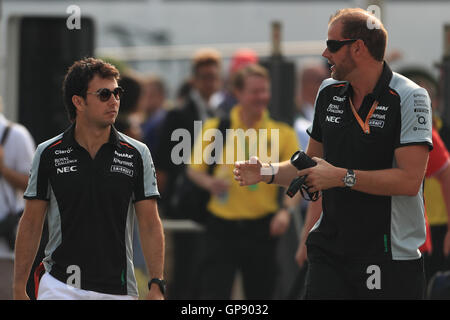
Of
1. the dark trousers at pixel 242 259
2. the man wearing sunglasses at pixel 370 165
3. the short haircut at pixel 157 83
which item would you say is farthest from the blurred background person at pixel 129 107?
the short haircut at pixel 157 83

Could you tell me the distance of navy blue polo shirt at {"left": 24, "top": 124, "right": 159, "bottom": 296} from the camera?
5.30m

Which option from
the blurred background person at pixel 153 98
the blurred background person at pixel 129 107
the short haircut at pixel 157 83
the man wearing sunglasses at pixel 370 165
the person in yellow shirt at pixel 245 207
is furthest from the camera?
the short haircut at pixel 157 83

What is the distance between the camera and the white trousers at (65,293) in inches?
209

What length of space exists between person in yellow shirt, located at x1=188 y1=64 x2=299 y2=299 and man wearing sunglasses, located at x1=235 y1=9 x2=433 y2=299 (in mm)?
2900

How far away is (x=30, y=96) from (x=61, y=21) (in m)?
0.64

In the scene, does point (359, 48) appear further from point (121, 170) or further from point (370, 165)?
point (121, 170)

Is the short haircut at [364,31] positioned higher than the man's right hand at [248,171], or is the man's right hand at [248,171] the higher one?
the short haircut at [364,31]

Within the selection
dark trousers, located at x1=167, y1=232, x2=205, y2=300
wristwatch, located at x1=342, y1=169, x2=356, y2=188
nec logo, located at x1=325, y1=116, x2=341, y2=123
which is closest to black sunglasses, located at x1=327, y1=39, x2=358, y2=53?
nec logo, located at x1=325, y1=116, x2=341, y2=123

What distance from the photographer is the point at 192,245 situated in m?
9.92

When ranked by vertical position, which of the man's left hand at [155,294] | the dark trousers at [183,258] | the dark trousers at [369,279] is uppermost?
the dark trousers at [369,279]

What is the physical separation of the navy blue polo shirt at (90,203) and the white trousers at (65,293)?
0.08 ft

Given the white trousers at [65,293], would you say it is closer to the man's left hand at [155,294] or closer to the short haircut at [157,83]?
the man's left hand at [155,294]

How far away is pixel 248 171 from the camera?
17.7 feet

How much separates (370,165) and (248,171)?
23.7 inches
